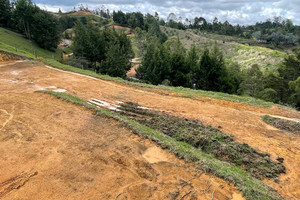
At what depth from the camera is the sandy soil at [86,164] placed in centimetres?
527

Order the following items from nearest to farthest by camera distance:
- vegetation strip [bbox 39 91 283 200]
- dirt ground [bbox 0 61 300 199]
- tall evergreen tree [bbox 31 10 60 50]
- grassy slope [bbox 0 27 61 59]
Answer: vegetation strip [bbox 39 91 283 200], dirt ground [bbox 0 61 300 199], grassy slope [bbox 0 27 61 59], tall evergreen tree [bbox 31 10 60 50]

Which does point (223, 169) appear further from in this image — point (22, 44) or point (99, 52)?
point (22, 44)

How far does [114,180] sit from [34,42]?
4767cm

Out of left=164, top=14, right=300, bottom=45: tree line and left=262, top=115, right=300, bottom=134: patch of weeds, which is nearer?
left=262, top=115, right=300, bottom=134: patch of weeds

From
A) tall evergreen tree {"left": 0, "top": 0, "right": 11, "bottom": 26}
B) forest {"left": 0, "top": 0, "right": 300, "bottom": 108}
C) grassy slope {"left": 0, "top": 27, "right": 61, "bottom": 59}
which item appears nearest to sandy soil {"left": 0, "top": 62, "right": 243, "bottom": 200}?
forest {"left": 0, "top": 0, "right": 300, "bottom": 108}

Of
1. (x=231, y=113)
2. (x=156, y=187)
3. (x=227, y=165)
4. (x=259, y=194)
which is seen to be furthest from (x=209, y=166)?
(x=231, y=113)

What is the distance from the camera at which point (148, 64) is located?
28.0 meters

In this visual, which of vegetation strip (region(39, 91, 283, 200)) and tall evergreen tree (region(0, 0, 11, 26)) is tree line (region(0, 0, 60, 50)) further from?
vegetation strip (region(39, 91, 283, 200))

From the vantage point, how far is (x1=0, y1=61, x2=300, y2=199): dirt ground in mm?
5523

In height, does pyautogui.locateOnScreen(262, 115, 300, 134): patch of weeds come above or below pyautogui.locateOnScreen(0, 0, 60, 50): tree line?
below

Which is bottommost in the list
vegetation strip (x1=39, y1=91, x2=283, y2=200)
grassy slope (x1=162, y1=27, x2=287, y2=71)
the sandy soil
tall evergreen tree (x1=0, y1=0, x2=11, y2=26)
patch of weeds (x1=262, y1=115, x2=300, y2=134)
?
the sandy soil

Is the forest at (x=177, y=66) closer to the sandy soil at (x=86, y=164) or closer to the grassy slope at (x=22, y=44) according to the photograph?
the grassy slope at (x=22, y=44)

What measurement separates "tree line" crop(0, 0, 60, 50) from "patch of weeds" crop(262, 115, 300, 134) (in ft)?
148

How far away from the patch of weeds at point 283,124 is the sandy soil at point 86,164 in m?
6.15
